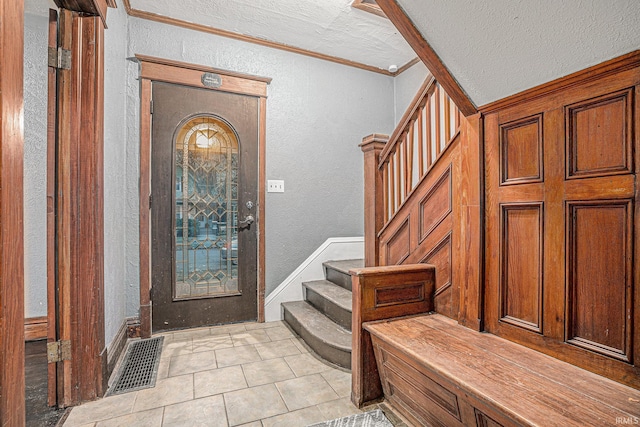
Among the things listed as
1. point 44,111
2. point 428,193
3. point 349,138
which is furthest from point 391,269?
point 44,111

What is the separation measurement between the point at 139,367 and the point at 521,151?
8.42 feet

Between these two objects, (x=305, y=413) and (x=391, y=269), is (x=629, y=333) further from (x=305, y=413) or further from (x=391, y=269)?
(x=305, y=413)

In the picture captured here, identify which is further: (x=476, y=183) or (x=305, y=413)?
(x=305, y=413)

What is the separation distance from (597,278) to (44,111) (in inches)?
149

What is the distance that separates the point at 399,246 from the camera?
2.11 metres

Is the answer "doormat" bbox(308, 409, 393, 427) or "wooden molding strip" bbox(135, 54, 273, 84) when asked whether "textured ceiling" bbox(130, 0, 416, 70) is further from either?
"doormat" bbox(308, 409, 393, 427)

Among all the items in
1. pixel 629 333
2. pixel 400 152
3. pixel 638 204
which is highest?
pixel 400 152

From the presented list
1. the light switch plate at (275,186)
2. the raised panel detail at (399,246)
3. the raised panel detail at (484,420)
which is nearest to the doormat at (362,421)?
the raised panel detail at (484,420)

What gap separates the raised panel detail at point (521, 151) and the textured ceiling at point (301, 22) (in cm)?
A: 183

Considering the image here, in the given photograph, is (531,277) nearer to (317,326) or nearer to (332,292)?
(317,326)

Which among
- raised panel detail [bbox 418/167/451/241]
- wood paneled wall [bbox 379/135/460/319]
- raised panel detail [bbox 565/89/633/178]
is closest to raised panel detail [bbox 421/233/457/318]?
wood paneled wall [bbox 379/135/460/319]

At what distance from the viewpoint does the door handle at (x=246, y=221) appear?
2918 mm

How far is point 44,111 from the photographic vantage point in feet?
8.63

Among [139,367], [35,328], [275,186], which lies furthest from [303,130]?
[35,328]
